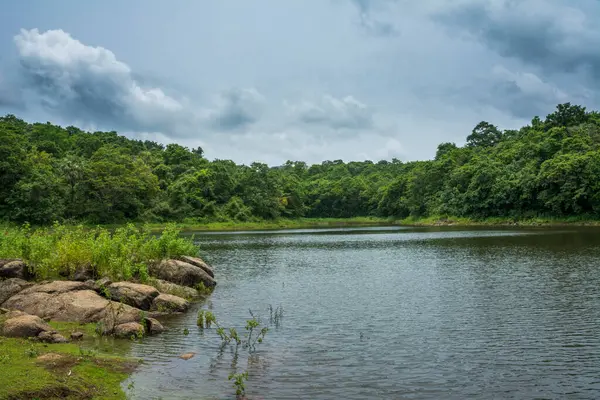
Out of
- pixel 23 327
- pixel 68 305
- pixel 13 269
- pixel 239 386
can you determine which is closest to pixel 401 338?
pixel 239 386

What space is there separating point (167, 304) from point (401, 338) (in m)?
11.5

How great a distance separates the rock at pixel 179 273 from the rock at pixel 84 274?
402cm

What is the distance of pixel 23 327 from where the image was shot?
54.4 feet

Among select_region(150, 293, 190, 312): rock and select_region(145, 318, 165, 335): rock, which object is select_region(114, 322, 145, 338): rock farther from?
→ select_region(150, 293, 190, 312): rock

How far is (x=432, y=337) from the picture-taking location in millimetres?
18469

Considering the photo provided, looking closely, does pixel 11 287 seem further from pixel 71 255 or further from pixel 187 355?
pixel 187 355

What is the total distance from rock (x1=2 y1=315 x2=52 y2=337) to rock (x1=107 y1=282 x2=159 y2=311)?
565cm

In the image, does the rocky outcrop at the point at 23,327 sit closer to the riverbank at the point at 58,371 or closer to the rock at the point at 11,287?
the riverbank at the point at 58,371

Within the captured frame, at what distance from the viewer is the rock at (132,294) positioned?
23.0 m

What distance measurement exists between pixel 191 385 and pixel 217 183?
117m

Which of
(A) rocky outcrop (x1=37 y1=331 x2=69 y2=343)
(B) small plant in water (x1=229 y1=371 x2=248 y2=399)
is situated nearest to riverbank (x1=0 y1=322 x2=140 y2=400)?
(A) rocky outcrop (x1=37 y1=331 x2=69 y2=343)

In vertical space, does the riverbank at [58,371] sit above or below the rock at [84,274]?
below

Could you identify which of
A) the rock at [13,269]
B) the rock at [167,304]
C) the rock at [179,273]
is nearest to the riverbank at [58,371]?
the rock at [167,304]

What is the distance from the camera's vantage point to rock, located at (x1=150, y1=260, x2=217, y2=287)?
29.5 meters
